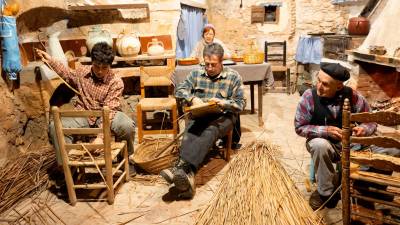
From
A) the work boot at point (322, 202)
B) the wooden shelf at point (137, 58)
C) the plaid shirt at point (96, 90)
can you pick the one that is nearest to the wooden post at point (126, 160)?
the plaid shirt at point (96, 90)

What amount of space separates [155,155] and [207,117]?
0.72m

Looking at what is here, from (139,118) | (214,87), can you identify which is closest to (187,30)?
(139,118)

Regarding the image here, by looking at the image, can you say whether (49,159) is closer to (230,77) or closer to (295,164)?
(230,77)

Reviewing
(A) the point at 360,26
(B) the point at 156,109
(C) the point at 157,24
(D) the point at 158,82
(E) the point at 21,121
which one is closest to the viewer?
(E) the point at 21,121

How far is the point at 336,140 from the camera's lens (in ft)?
9.14

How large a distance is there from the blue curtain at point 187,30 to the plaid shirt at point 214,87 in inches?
81.5

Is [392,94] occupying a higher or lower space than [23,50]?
lower

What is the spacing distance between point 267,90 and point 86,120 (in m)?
5.00

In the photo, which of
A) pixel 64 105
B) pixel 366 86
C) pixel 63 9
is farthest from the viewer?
pixel 366 86

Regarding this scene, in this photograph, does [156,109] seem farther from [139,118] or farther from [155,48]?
[155,48]

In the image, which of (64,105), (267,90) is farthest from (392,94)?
(64,105)

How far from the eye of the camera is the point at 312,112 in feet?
9.30

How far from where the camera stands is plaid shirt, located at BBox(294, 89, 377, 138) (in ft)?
8.99

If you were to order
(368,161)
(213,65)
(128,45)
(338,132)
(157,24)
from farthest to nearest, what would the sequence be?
(157,24), (128,45), (213,65), (338,132), (368,161)
